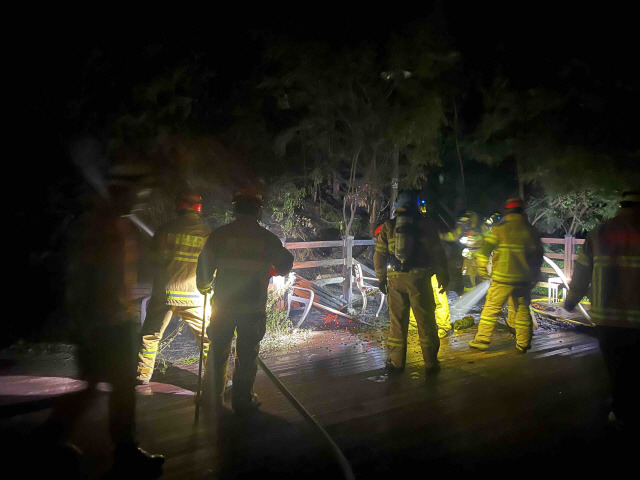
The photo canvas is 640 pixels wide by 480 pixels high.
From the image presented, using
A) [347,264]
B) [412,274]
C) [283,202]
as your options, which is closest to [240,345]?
[412,274]

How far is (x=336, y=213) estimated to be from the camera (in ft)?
45.3

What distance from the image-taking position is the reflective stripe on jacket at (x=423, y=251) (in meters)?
5.14

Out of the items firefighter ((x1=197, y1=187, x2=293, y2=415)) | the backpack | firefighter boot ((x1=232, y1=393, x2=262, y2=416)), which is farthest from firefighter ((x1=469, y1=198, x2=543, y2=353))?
firefighter boot ((x1=232, y1=393, x2=262, y2=416))

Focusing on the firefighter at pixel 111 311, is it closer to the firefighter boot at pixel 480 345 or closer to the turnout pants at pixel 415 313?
the turnout pants at pixel 415 313

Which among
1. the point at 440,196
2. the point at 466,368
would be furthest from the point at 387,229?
the point at 440,196

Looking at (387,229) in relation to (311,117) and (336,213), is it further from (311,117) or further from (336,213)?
(336,213)

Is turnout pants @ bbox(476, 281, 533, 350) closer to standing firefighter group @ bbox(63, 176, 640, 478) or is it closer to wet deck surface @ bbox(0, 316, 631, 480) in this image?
standing firefighter group @ bbox(63, 176, 640, 478)

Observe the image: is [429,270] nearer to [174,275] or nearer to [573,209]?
[174,275]

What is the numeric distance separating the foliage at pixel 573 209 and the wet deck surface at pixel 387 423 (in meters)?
8.64

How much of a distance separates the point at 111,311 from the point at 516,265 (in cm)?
465

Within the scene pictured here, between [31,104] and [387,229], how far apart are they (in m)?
6.00

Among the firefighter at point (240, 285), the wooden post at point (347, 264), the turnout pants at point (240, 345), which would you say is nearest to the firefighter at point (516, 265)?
the firefighter at point (240, 285)

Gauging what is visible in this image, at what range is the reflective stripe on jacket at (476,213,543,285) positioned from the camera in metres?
5.82

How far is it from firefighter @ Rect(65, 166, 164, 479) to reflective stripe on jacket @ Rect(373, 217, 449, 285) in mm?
3003
